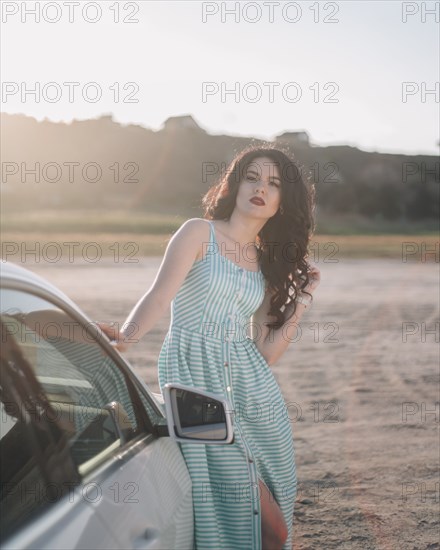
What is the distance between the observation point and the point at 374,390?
31.0 feet

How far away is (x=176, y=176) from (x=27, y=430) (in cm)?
12510

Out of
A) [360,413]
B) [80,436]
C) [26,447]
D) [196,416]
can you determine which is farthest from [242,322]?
[360,413]

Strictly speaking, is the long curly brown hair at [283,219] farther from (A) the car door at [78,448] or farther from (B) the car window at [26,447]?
(B) the car window at [26,447]

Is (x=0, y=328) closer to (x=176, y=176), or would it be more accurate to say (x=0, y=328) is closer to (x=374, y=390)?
(x=374, y=390)

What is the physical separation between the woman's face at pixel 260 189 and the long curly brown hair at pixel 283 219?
26 millimetres

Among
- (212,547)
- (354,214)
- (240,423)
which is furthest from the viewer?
(354,214)

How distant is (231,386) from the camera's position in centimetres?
335

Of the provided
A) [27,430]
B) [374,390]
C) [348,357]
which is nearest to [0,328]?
[27,430]

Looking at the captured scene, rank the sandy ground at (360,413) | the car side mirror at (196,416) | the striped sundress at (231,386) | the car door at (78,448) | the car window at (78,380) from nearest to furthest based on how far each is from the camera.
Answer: the car door at (78,448)
the car window at (78,380)
the car side mirror at (196,416)
the striped sundress at (231,386)
the sandy ground at (360,413)

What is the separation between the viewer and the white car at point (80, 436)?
1972 mm

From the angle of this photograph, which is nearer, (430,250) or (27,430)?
(27,430)

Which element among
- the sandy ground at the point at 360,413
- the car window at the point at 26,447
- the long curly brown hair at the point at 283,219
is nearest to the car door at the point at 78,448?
the car window at the point at 26,447

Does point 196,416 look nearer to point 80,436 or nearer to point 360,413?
point 80,436

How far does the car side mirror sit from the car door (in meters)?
0.14
